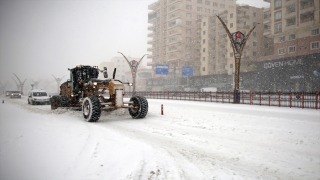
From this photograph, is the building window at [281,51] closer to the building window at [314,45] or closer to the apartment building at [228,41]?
the building window at [314,45]

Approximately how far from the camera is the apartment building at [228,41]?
176ft

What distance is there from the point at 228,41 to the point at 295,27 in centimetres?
1936

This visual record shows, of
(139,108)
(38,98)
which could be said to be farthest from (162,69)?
(139,108)

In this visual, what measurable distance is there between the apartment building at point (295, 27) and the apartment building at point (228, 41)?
10.7m

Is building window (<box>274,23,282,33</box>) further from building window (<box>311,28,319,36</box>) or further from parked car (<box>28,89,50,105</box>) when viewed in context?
parked car (<box>28,89,50,105</box>)

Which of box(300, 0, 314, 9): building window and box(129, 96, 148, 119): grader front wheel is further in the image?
box(300, 0, 314, 9): building window

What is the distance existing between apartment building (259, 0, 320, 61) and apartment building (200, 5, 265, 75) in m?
10.7

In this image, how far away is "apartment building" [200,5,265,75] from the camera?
53.6 metres

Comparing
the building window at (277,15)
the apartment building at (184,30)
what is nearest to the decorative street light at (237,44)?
the building window at (277,15)

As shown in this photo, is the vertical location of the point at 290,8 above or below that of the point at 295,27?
above

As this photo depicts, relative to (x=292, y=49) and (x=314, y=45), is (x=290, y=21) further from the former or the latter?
(x=314, y=45)

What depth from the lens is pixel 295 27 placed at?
37312 mm

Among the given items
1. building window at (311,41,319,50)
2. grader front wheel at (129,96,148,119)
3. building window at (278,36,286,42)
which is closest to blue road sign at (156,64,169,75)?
building window at (278,36,286,42)

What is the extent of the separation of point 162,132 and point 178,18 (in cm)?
6732
